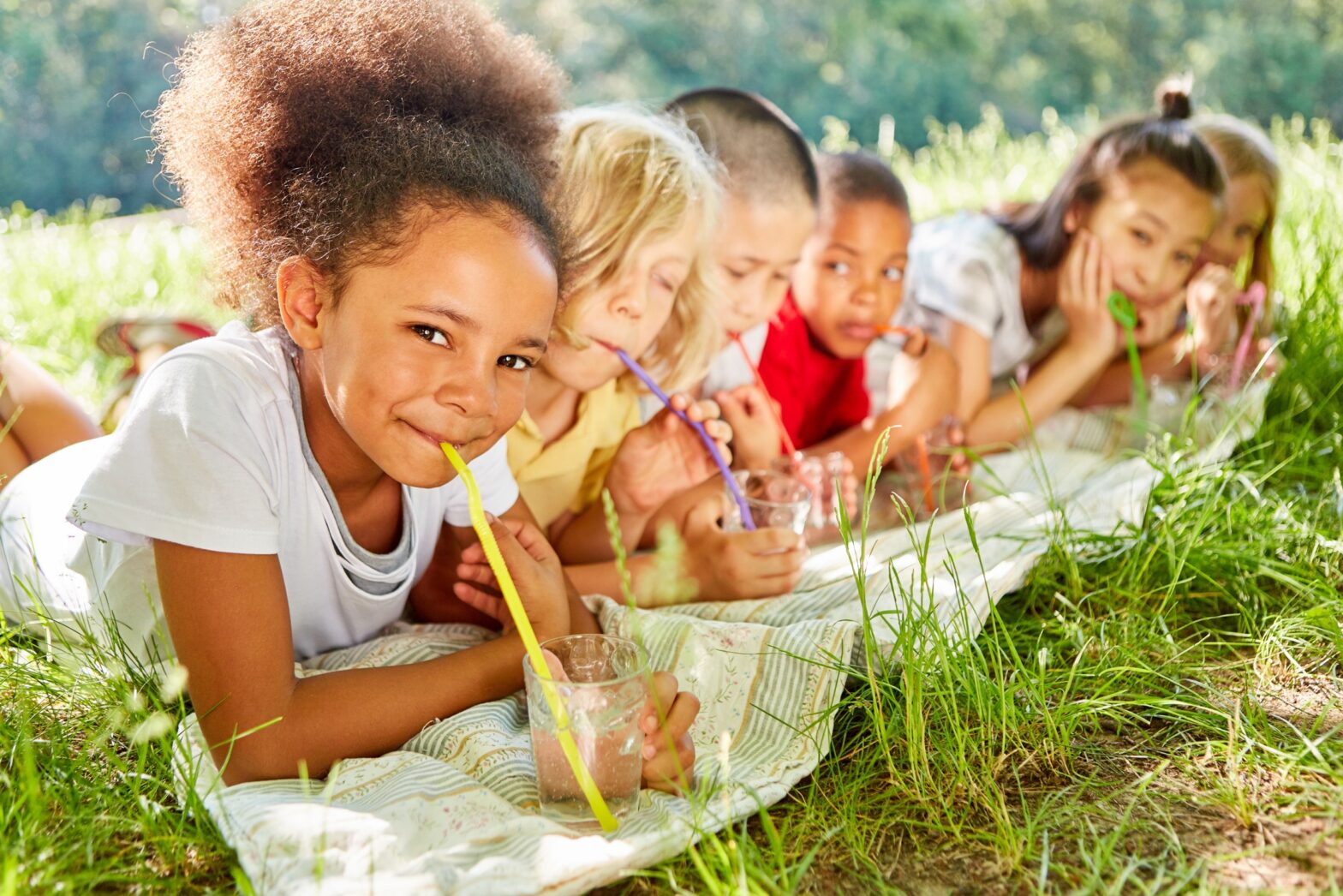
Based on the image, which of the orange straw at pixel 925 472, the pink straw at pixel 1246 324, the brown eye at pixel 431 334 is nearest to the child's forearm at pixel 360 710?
the brown eye at pixel 431 334

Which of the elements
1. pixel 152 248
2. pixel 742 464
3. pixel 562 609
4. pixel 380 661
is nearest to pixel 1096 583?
pixel 742 464

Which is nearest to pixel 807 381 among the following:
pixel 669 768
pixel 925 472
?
pixel 925 472

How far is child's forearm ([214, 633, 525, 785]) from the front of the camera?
1.37 metres

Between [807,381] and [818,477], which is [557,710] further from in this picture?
[807,381]

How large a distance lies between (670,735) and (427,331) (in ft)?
1.87

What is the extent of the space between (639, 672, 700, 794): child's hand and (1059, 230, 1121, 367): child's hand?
75.2 inches

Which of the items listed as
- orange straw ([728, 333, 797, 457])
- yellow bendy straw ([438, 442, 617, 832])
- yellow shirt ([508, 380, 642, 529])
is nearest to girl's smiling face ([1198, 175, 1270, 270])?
orange straw ([728, 333, 797, 457])

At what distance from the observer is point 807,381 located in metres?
2.78

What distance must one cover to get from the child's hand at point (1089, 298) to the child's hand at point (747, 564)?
52.1 inches

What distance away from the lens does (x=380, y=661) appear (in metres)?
1.69

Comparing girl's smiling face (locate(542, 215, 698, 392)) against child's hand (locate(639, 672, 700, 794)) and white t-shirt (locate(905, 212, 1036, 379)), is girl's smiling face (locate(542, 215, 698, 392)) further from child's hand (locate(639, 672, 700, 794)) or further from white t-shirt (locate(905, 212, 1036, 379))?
white t-shirt (locate(905, 212, 1036, 379))

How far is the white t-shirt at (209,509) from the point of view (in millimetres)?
1354

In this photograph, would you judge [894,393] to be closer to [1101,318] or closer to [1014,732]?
[1101,318]

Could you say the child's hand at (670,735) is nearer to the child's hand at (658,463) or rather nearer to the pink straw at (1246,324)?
the child's hand at (658,463)
